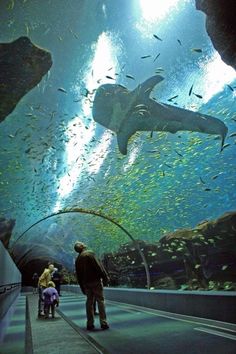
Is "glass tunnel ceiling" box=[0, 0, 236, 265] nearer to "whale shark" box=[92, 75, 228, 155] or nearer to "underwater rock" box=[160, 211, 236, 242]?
"whale shark" box=[92, 75, 228, 155]

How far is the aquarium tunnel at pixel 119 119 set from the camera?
8203 mm

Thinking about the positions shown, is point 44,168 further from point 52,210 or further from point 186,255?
point 186,255

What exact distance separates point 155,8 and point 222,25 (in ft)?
5.66

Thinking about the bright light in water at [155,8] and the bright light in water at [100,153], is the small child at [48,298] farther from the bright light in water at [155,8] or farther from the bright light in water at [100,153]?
the bright light in water at [155,8]

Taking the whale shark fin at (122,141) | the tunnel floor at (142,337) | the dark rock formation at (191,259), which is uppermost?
the whale shark fin at (122,141)

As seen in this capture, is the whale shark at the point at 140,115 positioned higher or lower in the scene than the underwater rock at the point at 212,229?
higher

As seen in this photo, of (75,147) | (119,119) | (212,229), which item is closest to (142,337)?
(119,119)

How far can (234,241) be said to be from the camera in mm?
26906

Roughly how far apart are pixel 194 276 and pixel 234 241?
4.93 m

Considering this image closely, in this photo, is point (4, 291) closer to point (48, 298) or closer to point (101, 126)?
point (48, 298)

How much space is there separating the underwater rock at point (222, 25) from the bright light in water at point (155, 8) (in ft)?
2.23

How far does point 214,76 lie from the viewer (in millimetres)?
11656

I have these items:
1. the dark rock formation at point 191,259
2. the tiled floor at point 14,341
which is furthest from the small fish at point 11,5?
the dark rock formation at point 191,259

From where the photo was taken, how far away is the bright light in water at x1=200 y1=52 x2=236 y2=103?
416 inches
